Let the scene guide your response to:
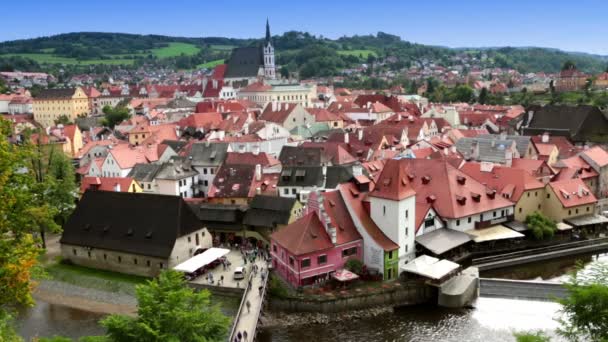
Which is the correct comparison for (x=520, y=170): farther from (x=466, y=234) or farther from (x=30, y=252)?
(x=30, y=252)

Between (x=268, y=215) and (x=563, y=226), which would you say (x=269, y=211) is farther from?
(x=563, y=226)

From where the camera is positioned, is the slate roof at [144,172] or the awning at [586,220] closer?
the awning at [586,220]

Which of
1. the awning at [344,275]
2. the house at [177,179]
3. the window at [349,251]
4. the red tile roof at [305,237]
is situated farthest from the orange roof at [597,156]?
the house at [177,179]

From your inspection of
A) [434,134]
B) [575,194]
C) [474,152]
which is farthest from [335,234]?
[434,134]

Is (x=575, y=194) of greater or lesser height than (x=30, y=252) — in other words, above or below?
below

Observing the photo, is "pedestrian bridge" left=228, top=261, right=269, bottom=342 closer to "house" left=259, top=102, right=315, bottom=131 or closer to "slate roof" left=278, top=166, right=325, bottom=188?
"slate roof" left=278, top=166, right=325, bottom=188

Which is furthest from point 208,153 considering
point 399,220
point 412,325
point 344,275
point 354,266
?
point 412,325

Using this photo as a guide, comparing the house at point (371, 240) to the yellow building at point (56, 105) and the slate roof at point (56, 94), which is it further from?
the slate roof at point (56, 94)
